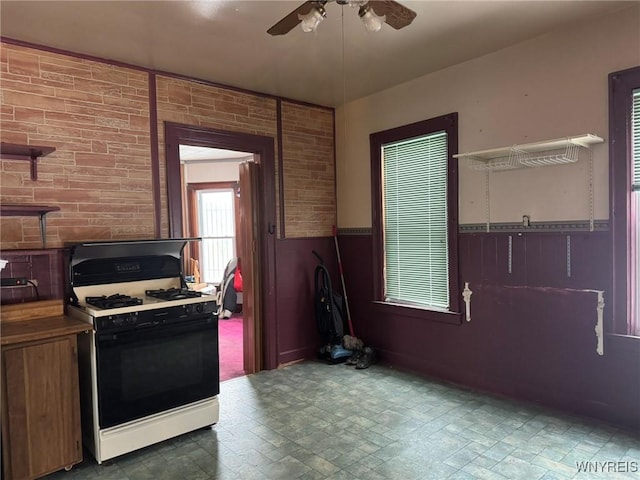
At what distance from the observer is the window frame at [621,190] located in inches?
109

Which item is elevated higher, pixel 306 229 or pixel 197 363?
pixel 306 229

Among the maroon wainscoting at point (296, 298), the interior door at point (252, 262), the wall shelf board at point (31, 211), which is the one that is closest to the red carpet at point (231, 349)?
the interior door at point (252, 262)

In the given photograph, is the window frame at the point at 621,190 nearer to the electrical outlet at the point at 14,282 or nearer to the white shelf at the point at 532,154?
the white shelf at the point at 532,154

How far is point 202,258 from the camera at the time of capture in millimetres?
7422

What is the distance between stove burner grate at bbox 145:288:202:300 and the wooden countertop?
52 centimetres

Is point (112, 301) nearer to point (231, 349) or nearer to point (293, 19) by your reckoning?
point (293, 19)

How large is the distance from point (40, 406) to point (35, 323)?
1.67 ft

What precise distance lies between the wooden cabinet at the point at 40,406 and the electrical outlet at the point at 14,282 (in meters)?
0.34

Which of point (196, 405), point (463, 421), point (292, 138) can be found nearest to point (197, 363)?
point (196, 405)

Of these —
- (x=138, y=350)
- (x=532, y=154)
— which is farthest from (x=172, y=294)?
(x=532, y=154)

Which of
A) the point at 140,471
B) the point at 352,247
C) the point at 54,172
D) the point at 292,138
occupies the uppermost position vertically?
the point at 292,138

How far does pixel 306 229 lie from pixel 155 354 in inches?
84.9

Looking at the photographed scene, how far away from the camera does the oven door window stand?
101 inches

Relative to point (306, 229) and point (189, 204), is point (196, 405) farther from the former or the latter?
point (189, 204)
